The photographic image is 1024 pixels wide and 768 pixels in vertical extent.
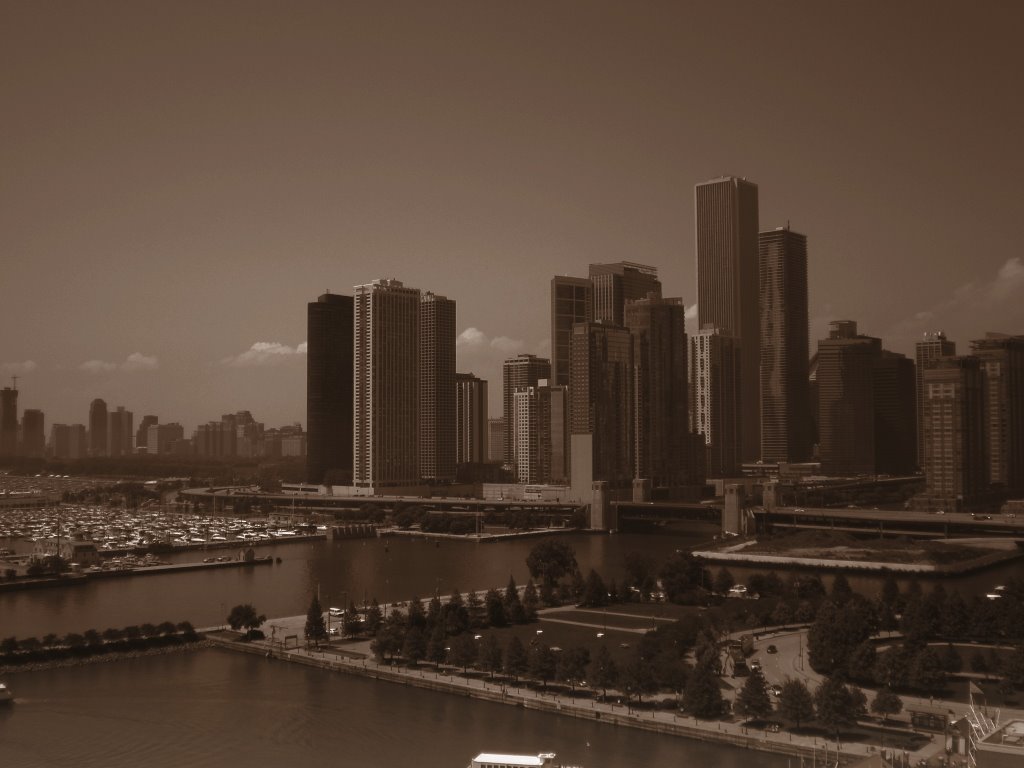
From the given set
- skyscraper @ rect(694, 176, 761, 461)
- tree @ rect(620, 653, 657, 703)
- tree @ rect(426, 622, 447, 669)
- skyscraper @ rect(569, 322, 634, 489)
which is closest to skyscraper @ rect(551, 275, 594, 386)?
skyscraper @ rect(694, 176, 761, 461)

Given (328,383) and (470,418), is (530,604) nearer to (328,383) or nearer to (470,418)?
(328,383)

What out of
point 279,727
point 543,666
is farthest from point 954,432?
point 279,727

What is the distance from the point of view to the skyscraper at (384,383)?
3484 cm

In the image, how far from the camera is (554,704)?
30.5 feet

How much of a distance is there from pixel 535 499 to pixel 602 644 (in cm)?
2078

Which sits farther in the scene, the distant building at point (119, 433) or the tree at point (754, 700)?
the distant building at point (119, 433)

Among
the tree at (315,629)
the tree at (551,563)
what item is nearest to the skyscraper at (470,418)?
the tree at (551,563)

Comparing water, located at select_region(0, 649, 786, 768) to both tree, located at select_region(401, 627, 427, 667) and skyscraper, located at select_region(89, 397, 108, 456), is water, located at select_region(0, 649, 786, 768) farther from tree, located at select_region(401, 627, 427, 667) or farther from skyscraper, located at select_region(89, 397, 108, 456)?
skyscraper, located at select_region(89, 397, 108, 456)

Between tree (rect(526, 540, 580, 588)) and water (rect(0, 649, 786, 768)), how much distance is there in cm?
654

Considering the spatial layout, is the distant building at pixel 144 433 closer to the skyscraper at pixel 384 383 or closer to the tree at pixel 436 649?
the skyscraper at pixel 384 383

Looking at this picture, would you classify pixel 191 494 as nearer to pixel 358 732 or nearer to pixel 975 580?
pixel 975 580

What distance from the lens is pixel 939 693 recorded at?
9.45 metres

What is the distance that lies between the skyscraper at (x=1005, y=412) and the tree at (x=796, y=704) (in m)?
24.2

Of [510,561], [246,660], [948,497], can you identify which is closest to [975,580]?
[510,561]
